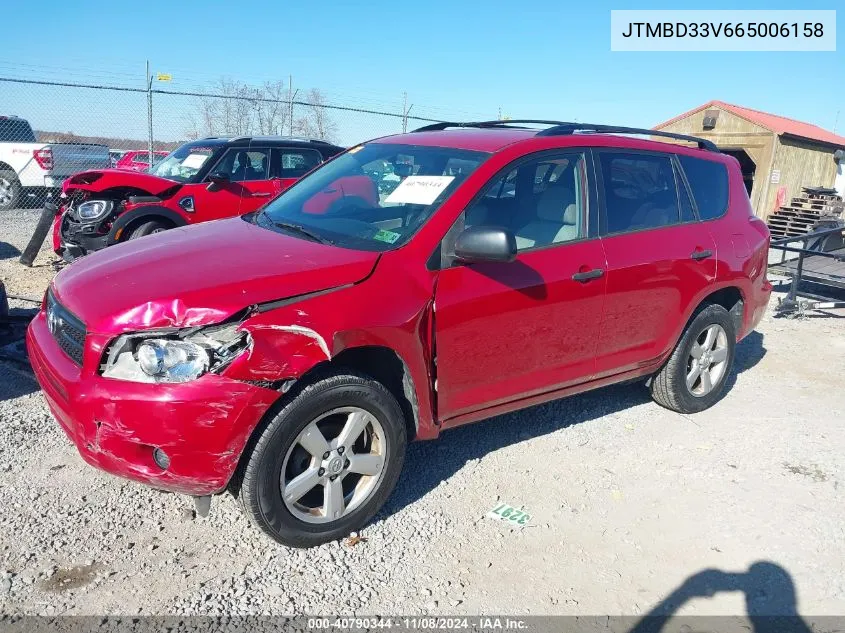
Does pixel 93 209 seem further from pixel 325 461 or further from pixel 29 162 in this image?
pixel 29 162

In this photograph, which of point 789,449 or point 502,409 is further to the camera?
point 789,449

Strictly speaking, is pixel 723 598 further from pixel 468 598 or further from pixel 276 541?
pixel 276 541

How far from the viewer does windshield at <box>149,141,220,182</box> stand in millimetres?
8406

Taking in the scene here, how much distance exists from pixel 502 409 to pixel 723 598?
1349 mm

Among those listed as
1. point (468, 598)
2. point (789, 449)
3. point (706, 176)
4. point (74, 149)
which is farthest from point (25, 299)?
point (74, 149)

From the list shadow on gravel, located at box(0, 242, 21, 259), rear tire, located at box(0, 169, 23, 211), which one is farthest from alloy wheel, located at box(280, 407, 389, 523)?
rear tire, located at box(0, 169, 23, 211)

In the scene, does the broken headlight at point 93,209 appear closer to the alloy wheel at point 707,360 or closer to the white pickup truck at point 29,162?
the alloy wheel at point 707,360

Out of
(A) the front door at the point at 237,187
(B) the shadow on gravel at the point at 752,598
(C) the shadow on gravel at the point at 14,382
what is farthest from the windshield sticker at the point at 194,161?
(B) the shadow on gravel at the point at 752,598

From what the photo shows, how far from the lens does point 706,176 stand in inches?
189

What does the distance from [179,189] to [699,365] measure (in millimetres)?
6026

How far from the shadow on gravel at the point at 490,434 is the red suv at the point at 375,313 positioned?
0.42 meters

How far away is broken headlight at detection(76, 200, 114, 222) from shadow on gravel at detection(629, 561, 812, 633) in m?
6.97

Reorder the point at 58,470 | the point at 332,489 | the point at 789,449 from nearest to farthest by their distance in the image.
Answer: the point at 332,489, the point at 58,470, the point at 789,449

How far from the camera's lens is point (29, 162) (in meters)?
13.6
